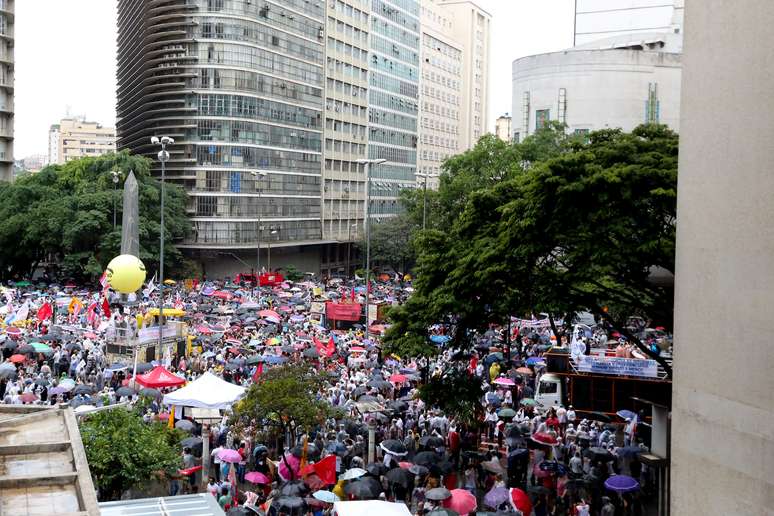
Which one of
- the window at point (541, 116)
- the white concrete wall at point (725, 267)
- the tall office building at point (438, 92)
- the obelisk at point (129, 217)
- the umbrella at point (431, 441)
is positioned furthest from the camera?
the tall office building at point (438, 92)

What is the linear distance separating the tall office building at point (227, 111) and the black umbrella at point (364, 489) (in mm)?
51030

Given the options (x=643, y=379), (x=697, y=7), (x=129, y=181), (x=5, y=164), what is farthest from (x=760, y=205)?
(x=5, y=164)

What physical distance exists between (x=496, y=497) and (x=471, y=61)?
342 ft

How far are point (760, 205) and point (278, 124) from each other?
6288cm

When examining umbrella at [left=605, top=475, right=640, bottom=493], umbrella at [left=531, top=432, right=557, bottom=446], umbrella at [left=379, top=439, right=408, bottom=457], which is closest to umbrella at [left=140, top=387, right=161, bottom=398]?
umbrella at [left=379, top=439, right=408, bottom=457]

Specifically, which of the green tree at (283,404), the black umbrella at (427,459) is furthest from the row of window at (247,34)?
the black umbrella at (427,459)

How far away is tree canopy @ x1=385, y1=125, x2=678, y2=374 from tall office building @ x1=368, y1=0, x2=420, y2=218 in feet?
222

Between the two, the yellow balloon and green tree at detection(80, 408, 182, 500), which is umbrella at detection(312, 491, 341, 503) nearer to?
green tree at detection(80, 408, 182, 500)

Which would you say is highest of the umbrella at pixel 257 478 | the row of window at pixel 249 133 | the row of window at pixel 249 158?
the row of window at pixel 249 133

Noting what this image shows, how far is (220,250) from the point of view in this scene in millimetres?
68438

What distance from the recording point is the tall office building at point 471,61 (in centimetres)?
11369

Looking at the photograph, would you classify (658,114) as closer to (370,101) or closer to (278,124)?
(278,124)

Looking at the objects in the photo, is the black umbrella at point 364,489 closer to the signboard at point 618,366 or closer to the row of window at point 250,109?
the signboard at point 618,366

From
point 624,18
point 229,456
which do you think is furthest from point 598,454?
point 624,18
